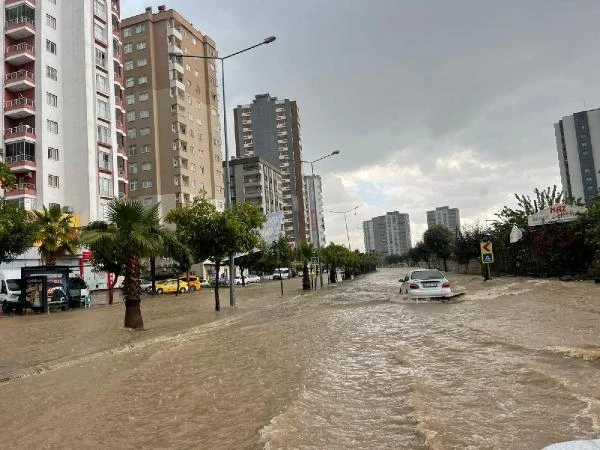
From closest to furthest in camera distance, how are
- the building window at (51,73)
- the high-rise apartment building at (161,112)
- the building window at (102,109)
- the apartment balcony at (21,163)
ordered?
the apartment balcony at (21,163) → the building window at (51,73) → the building window at (102,109) → the high-rise apartment building at (161,112)

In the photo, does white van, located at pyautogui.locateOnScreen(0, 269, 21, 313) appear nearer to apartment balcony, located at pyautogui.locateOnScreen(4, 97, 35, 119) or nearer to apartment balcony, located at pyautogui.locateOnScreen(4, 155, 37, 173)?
apartment balcony, located at pyautogui.locateOnScreen(4, 155, 37, 173)

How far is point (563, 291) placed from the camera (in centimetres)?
2162

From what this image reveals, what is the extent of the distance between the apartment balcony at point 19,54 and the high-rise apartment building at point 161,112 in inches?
1063

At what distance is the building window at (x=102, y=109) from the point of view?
53938 mm

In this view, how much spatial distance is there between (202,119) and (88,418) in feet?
268

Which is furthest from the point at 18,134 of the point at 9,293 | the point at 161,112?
the point at 161,112

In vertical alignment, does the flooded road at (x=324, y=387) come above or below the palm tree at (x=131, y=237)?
below

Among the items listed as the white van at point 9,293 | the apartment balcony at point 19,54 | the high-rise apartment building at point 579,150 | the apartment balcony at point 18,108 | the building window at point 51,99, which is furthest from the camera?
the high-rise apartment building at point 579,150

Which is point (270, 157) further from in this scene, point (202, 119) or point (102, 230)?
point (102, 230)

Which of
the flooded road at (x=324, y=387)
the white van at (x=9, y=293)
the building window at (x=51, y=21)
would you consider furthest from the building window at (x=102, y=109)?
the flooded road at (x=324, y=387)

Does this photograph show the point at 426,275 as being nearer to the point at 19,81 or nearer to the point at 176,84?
the point at 19,81

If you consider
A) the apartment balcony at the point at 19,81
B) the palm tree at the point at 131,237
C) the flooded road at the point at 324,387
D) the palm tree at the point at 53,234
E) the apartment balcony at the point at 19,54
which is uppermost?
the apartment balcony at the point at 19,54

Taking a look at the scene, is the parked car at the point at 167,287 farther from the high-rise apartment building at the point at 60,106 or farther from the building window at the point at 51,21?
the building window at the point at 51,21

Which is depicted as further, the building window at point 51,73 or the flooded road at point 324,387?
the building window at point 51,73
